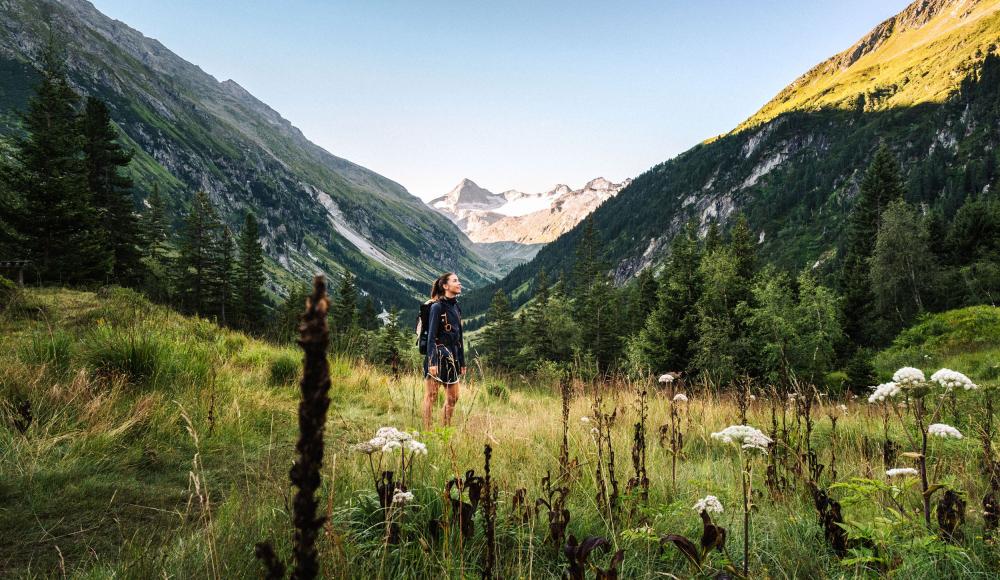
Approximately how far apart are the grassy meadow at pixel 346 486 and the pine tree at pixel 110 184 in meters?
28.7

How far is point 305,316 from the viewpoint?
2.78 ft

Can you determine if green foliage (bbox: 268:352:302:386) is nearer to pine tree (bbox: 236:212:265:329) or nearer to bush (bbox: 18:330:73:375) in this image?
bush (bbox: 18:330:73:375)

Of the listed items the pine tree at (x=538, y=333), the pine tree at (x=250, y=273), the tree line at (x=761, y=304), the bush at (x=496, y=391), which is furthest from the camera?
the pine tree at (x=250, y=273)

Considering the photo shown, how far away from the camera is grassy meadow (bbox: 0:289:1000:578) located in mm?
2465

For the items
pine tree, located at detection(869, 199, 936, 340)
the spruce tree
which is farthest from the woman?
pine tree, located at detection(869, 199, 936, 340)

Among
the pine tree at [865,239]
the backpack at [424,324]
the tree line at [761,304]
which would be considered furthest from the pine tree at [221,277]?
the pine tree at [865,239]

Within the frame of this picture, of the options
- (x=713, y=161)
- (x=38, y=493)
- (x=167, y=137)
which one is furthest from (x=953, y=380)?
(x=167, y=137)

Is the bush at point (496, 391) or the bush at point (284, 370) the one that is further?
the bush at point (496, 391)

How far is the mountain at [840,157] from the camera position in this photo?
10819 cm

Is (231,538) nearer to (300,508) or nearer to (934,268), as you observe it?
(300,508)

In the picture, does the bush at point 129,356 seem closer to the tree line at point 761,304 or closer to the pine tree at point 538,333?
the tree line at point 761,304

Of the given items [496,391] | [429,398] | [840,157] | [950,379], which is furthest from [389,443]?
[840,157]

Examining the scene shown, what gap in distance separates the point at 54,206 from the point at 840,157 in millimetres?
178285

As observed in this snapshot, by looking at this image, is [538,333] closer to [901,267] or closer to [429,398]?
[901,267]
